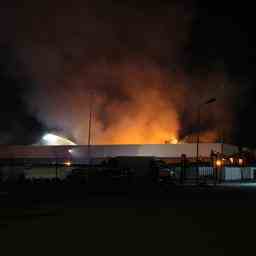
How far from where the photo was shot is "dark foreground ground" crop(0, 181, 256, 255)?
12008 mm

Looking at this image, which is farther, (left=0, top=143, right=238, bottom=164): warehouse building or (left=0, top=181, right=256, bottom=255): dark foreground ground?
(left=0, top=143, right=238, bottom=164): warehouse building

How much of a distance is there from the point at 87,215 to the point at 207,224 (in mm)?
4855

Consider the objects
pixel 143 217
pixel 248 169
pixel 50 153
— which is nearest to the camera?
pixel 143 217

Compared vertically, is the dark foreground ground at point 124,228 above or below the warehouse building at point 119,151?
below

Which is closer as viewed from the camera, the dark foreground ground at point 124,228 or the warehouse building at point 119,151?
the dark foreground ground at point 124,228

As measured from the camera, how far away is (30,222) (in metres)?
17.3

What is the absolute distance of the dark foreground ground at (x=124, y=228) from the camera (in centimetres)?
1201

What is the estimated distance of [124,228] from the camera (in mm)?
→ 15664

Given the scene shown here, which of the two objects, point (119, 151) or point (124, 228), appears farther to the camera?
point (119, 151)

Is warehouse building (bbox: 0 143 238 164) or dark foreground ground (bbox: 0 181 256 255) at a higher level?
warehouse building (bbox: 0 143 238 164)

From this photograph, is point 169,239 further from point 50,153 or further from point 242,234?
point 50,153

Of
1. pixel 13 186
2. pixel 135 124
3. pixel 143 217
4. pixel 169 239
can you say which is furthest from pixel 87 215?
pixel 135 124

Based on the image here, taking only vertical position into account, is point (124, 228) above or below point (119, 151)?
below

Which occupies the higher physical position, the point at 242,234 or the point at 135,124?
the point at 135,124
